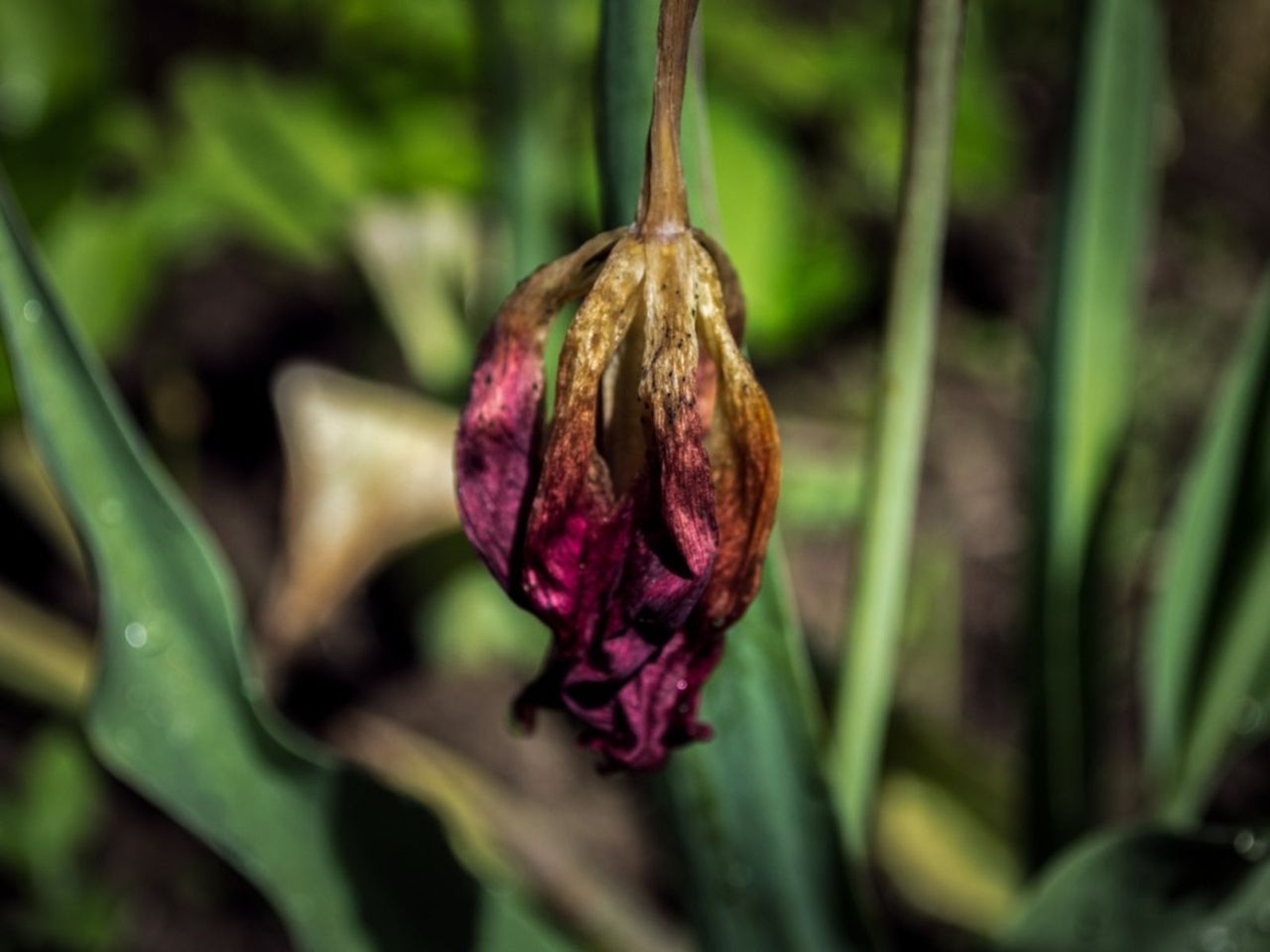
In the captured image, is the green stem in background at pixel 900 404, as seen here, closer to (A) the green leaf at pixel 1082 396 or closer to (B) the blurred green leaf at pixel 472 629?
(A) the green leaf at pixel 1082 396

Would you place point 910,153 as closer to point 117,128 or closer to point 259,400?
point 117,128

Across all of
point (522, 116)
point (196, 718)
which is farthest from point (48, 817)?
point (522, 116)

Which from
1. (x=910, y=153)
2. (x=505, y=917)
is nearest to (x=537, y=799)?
(x=505, y=917)

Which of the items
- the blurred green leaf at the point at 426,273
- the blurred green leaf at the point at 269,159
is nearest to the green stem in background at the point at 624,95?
the blurred green leaf at the point at 426,273

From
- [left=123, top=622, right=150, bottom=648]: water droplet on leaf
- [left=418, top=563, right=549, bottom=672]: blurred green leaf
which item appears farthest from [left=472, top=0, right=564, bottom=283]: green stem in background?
[left=123, top=622, right=150, bottom=648]: water droplet on leaf

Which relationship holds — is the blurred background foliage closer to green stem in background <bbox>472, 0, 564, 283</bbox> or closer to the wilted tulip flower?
green stem in background <bbox>472, 0, 564, 283</bbox>
